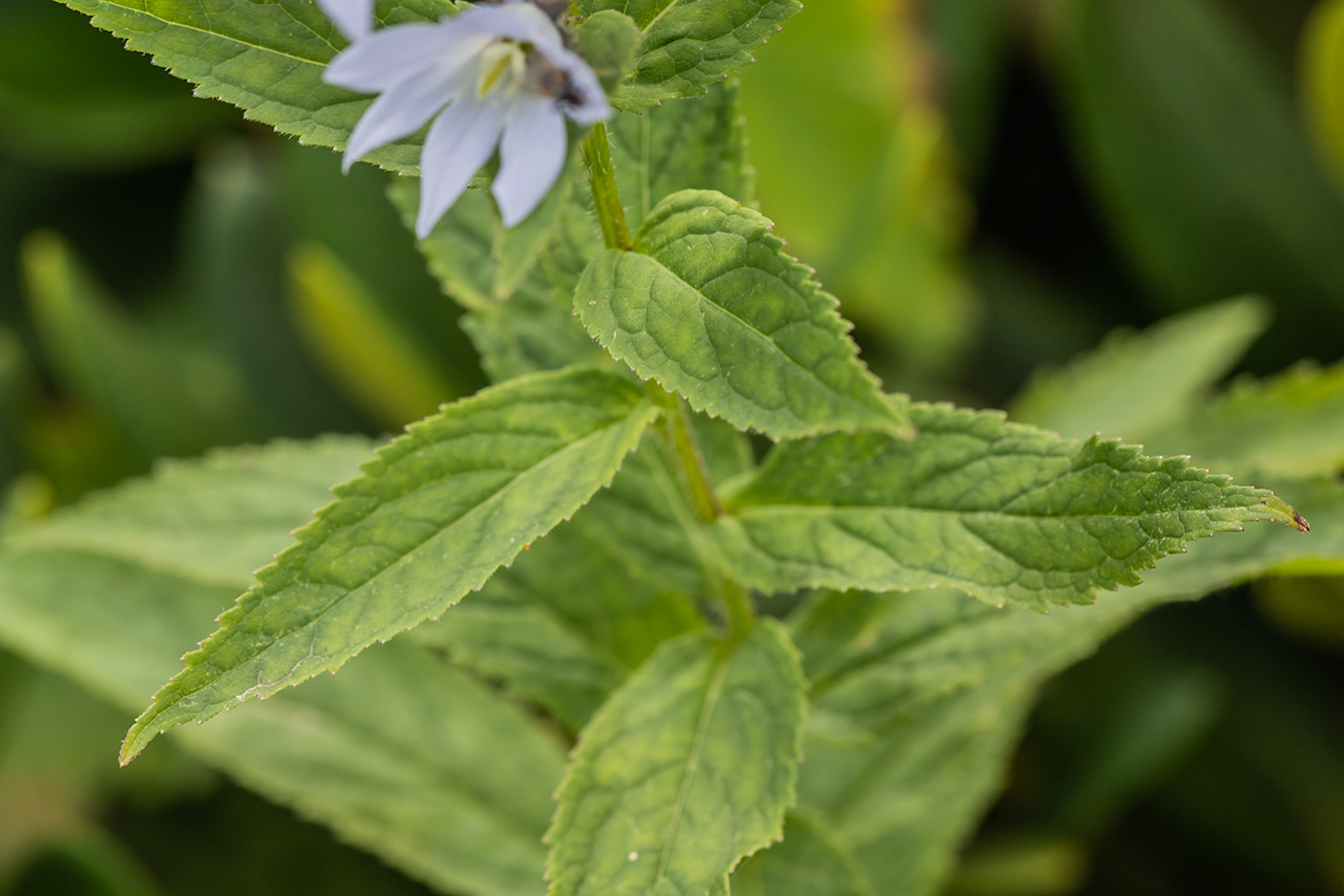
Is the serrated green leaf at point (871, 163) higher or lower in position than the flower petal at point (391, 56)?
higher

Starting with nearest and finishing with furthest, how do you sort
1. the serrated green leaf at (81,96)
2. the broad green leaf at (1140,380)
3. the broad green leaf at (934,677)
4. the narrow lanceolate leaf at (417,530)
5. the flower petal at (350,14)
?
1. the flower petal at (350,14)
2. the narrow lanceolate leaf at (417,530)
3. the broad green leaf at (934,677)
4. the broad green leaf at (1140,380)
5. the serrated green leaf at (81,96)

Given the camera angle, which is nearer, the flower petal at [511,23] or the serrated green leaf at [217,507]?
the flower petal at [511,23]

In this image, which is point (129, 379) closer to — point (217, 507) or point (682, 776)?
point (217, 507)

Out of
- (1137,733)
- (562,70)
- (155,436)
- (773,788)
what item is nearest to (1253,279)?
(1137,733)

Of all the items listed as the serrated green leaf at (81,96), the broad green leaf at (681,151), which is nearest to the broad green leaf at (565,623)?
the broad green leaf at (681,151)

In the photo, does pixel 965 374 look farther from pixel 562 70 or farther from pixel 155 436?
pixel 562 70

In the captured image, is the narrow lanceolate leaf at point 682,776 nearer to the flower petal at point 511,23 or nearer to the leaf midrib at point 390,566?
the leaf midrib at point 390,566

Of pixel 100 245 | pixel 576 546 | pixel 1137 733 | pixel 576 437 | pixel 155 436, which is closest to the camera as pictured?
pixel 576 437
